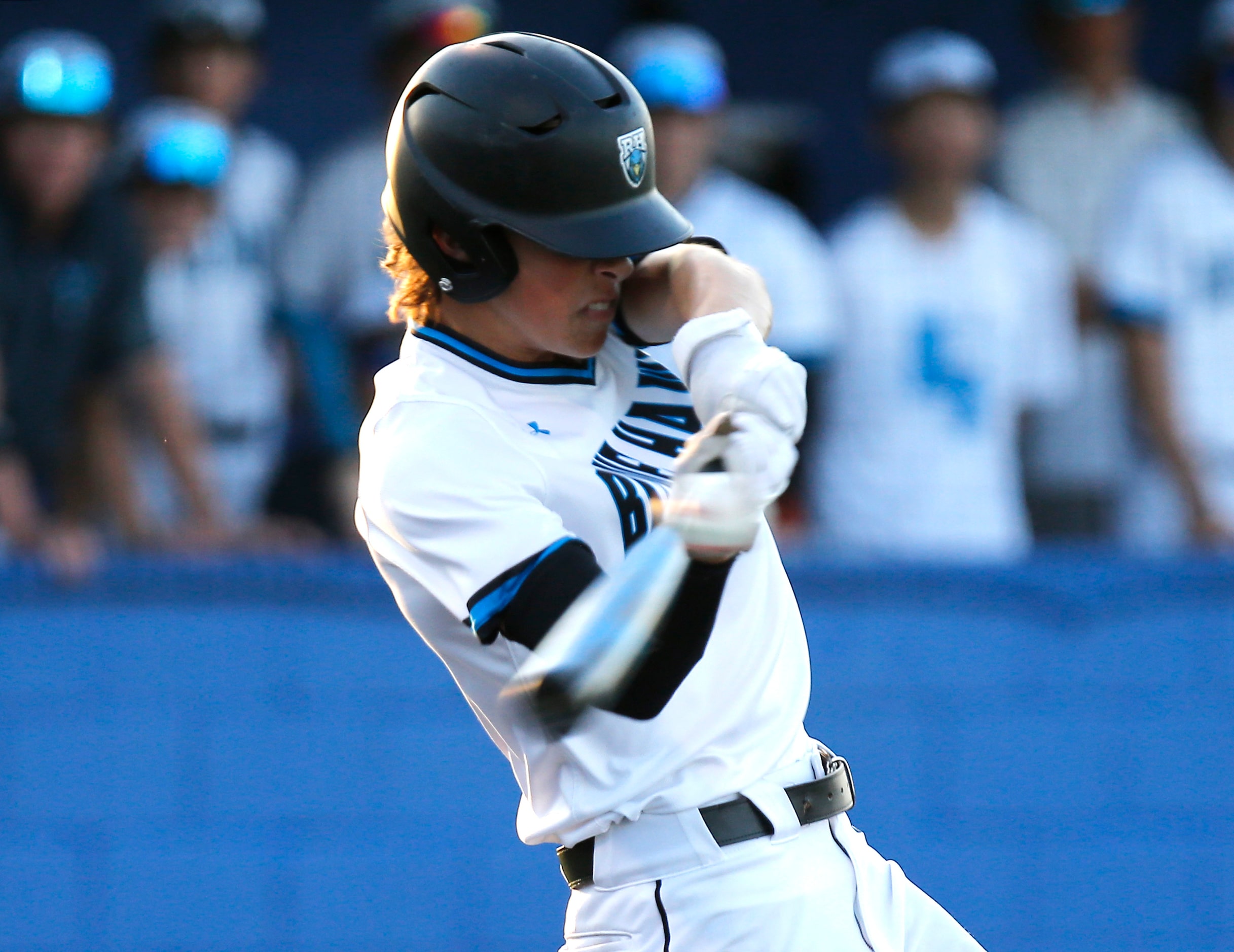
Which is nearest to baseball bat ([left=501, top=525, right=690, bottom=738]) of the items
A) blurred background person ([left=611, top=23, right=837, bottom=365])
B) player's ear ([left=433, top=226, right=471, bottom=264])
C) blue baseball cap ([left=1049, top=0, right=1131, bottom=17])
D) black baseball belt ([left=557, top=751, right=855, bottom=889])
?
black baseball belt ([left=557, top=751, right=855, bottom=889])

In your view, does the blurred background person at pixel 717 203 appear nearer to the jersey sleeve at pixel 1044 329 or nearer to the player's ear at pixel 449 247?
the jersey sleeve at pixel 1044 329

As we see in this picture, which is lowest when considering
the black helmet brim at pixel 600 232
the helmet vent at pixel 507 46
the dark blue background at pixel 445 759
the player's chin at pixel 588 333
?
Result: the dark blue background at pixel 445 759

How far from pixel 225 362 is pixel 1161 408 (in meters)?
2.28

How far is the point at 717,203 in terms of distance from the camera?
416 centimetres

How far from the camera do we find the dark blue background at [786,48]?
211 inches

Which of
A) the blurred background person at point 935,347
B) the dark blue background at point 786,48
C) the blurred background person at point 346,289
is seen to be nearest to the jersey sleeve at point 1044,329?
the blurred background person at point 935,347

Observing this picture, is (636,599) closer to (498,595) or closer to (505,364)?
(498,595)

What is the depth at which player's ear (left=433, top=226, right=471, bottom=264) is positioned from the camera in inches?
79.2

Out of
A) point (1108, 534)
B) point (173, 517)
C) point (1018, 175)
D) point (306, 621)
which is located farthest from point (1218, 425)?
point (173, 517)

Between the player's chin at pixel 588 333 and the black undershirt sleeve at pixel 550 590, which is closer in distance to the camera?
the black undershirt sleeve at pixel 550 590

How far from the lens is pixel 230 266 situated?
158 inches

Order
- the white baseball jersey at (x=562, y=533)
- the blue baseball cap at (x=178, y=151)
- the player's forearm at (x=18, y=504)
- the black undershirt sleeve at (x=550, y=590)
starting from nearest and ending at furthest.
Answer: the black undershirt sleeve at (x=550, y=590), the white baseball jersey at (x=562, y=533), the player's forearm at (x=18, y=504), the blue baseball cap at (x=178, y=151)

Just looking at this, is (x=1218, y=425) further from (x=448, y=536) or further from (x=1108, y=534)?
(x=448, y=536)

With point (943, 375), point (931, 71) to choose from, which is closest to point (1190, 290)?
point (943, 375)
